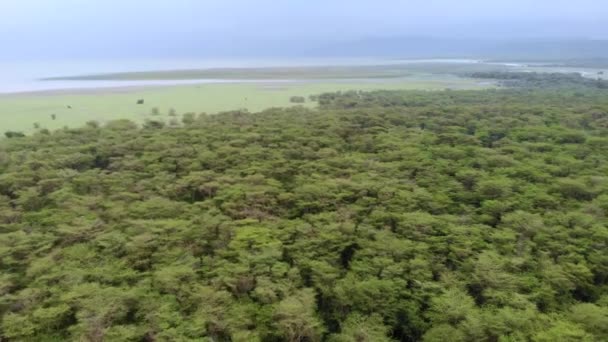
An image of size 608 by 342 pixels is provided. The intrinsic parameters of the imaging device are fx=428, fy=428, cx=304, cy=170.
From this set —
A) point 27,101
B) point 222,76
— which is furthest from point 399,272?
point 222,76

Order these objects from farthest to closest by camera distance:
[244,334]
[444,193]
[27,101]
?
[27,101]
[444,193]
[244,334]

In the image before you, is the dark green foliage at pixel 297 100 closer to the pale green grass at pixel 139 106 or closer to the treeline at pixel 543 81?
the pale green grass at pixel 139 106

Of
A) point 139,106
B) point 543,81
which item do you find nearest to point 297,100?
point 139,106

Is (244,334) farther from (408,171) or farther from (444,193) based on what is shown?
(408,171)

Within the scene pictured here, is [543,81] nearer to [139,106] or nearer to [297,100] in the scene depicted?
[297,100]

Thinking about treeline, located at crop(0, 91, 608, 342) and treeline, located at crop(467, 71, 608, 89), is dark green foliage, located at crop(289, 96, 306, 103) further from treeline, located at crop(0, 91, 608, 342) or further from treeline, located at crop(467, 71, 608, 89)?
treeline, located at crop(467, 71, 608, 89)

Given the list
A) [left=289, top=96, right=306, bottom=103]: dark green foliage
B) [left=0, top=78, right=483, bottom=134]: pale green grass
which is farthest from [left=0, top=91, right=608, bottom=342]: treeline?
[left=289, top=96, right=306, bottom=103]: dark green foliage
